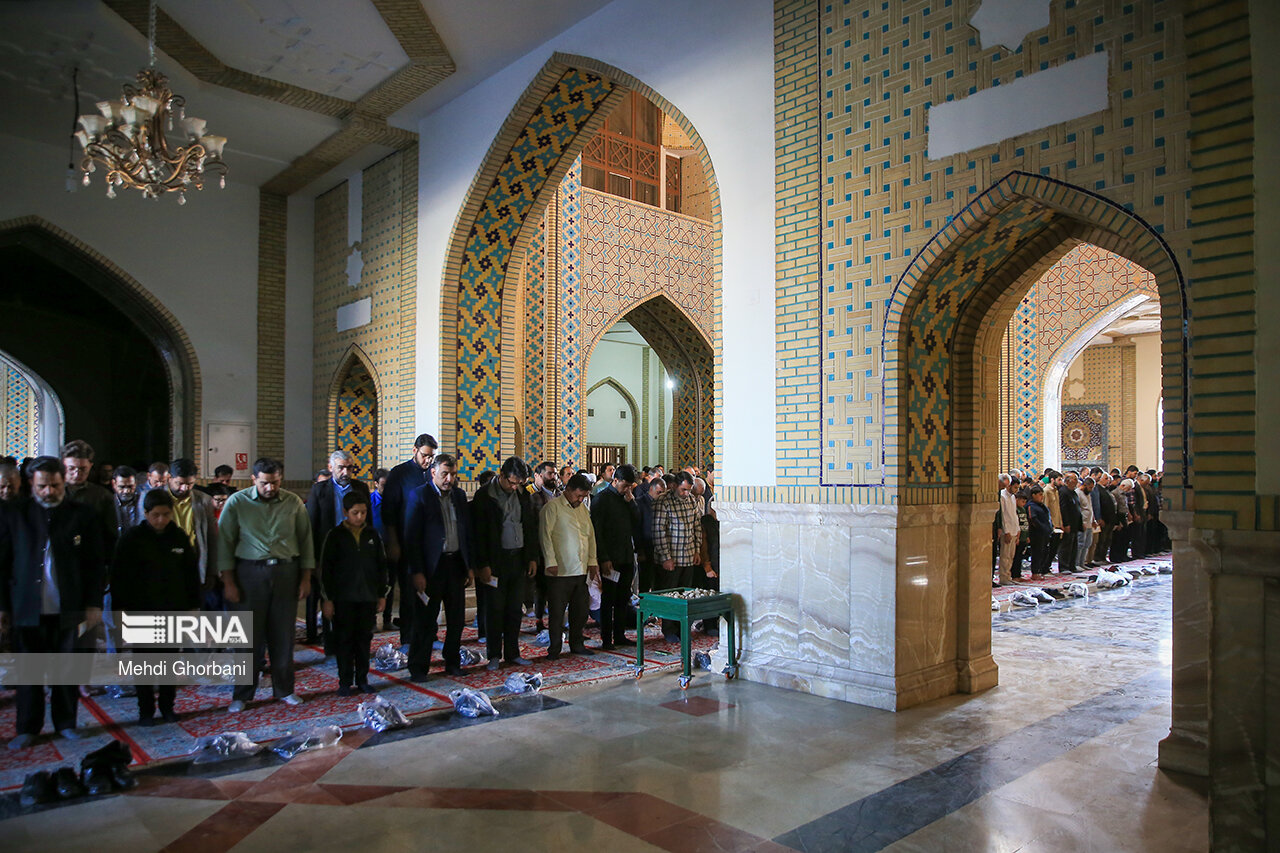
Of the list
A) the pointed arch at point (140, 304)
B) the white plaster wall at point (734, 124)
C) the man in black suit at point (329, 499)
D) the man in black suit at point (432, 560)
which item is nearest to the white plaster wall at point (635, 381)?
the pointed arch at point (140, 304)

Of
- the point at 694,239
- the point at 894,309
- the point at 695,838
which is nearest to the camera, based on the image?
the point at 695,838

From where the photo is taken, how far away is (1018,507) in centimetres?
1049

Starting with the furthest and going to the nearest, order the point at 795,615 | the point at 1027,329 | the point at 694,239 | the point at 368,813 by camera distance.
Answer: the point at 694,239 < the point at 1027,329 < the point at 795,615 < the point at 368,813

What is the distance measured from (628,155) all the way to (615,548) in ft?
27.6

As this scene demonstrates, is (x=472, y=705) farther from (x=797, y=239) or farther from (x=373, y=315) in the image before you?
(x=373, y=315)

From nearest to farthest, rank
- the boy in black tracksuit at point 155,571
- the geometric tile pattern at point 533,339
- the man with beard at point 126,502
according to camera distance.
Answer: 1. the boy in black tracksuit at point 155,571
2. the man with beard at point 126,502
3. the geometric tile pattern at point 533,339

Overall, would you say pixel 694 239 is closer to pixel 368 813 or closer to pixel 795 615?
pixel 795 615

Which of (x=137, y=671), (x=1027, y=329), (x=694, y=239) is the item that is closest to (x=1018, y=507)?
(x=1027, y=329)

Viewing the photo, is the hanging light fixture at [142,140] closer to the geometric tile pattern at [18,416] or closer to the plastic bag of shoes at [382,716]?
the plastic bag of shoes at [382,716]

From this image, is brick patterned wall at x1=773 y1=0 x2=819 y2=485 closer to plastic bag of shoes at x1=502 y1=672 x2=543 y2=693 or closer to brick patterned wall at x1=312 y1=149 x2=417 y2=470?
plastic bag of shoes at x1=502 y1=672 x2=543 y2=693

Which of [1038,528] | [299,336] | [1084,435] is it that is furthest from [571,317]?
[1084,435]

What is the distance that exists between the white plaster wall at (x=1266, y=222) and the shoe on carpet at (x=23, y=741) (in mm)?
5067

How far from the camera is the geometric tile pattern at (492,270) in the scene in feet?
26.0

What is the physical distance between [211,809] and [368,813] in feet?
2.02
